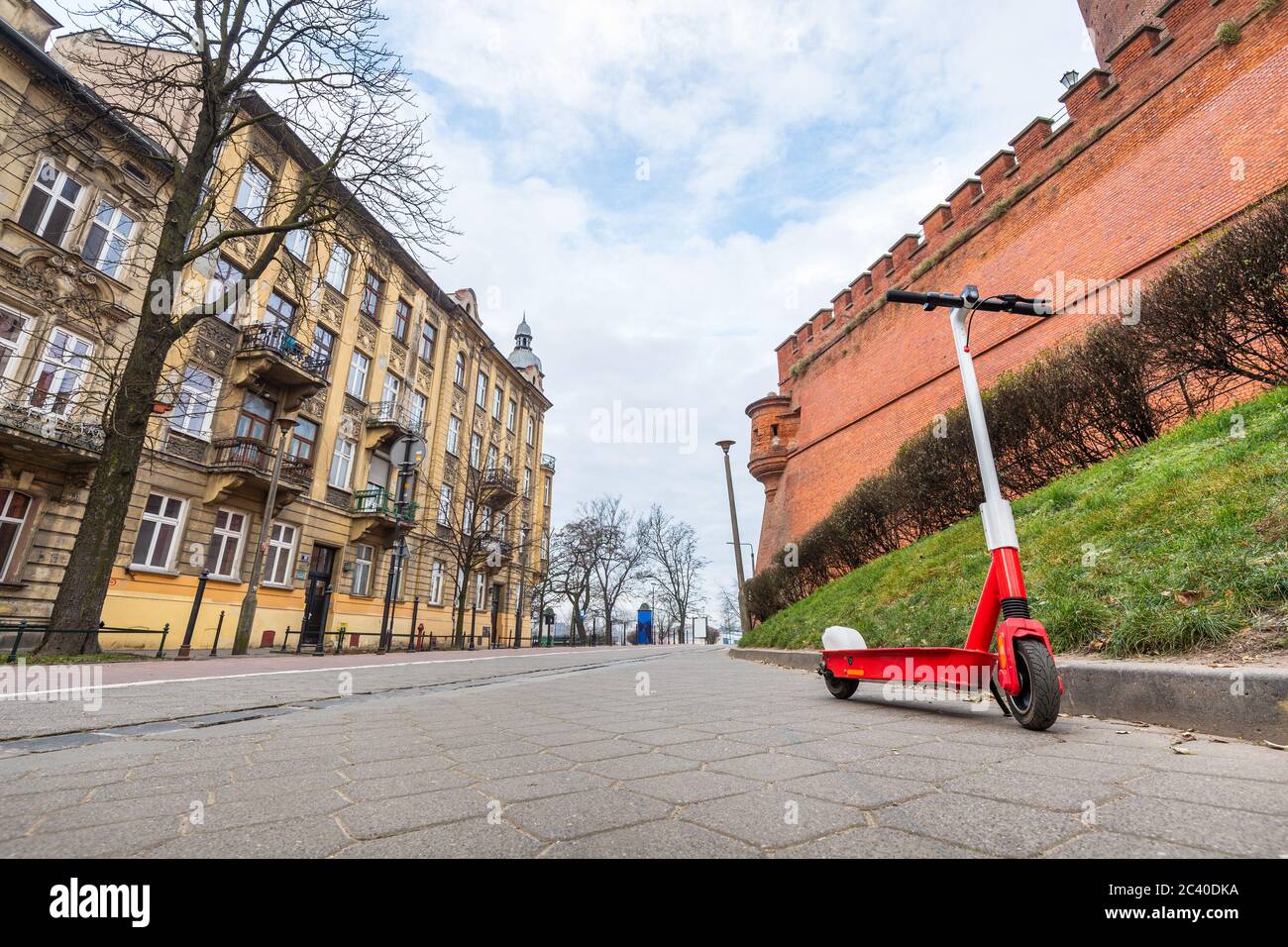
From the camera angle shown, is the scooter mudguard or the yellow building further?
the yellow building

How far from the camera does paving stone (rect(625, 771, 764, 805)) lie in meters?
1.96

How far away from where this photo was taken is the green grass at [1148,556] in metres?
3.31

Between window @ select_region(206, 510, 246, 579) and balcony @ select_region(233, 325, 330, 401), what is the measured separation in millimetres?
3997

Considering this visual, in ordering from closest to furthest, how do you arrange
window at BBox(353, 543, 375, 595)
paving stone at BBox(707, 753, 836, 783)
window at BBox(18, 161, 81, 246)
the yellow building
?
paving stone at BBox(707, 753, 836, 783) → window at BBox(18, 161, 81, 246) → the yellow building → window at BBox(353, 543, 375, 595)

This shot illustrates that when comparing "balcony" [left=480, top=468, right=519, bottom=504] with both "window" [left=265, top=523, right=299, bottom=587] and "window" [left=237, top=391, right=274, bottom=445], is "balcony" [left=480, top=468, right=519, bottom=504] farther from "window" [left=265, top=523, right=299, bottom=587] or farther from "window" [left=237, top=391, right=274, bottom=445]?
"window" [left=237, top=391, right=274, bottom=445]

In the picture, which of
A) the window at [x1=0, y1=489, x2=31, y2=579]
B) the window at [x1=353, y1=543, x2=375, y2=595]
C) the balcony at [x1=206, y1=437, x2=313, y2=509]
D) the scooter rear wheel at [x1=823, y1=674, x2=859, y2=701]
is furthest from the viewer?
the window at [x1=353, y1=543, x2=375, y2=595]

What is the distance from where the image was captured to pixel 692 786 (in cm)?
210

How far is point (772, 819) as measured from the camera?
1.70m

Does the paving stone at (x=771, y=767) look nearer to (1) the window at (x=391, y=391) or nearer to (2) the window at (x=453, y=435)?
(1) the window at (x=391, y=391)

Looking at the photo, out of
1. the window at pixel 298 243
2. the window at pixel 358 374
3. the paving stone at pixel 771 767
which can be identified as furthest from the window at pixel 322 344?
the paving stone at pixel 771 767

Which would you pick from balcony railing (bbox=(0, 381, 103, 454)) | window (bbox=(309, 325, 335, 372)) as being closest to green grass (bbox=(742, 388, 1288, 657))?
balcony railing (bbox=(0, 381, 103, 454))

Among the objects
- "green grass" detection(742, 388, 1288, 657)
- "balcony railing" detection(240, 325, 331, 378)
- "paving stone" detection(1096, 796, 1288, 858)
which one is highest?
"balcony railing" detection(240, 325, 331, 378)
